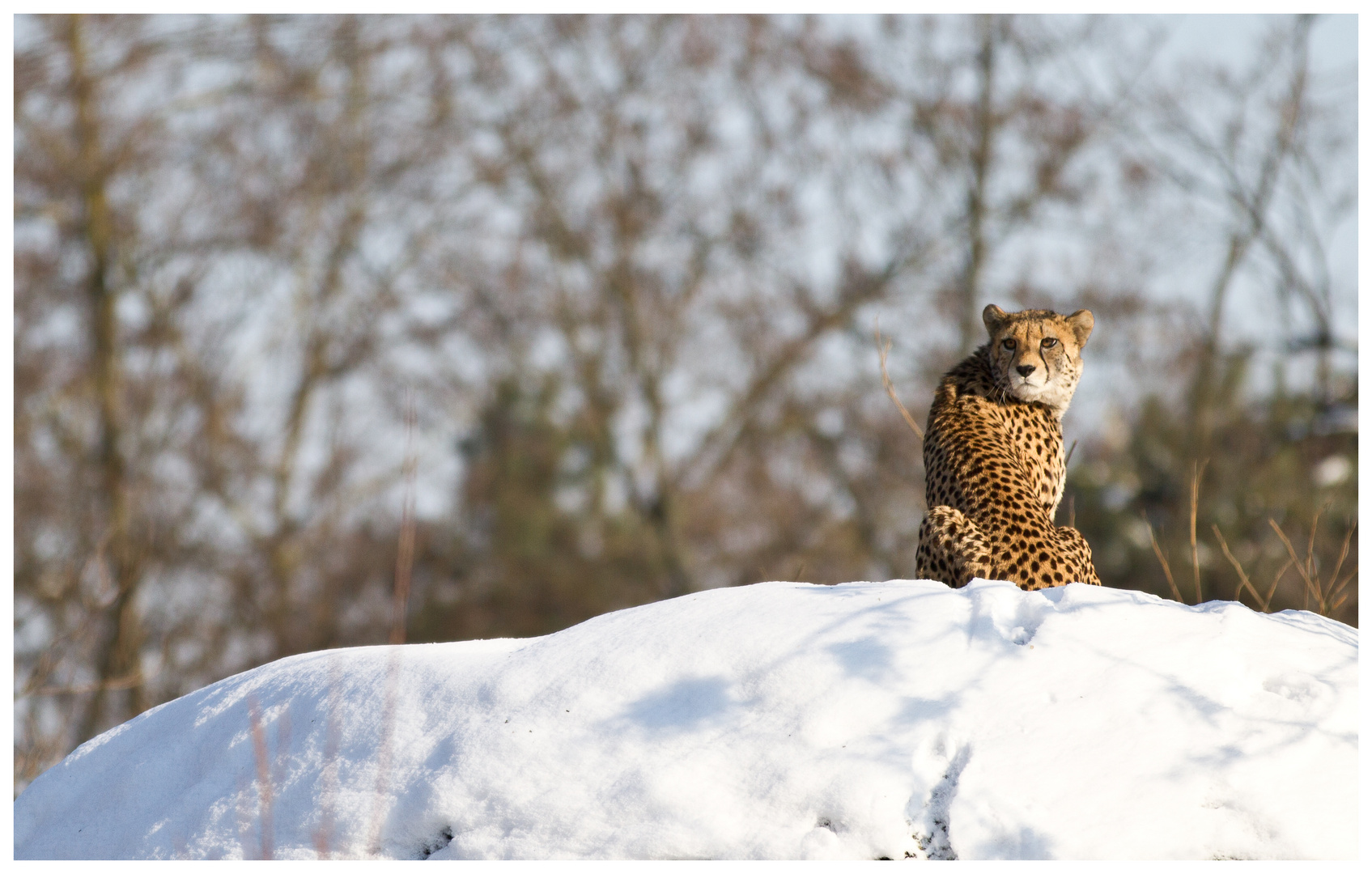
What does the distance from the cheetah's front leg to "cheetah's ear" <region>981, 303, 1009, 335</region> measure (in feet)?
3.99

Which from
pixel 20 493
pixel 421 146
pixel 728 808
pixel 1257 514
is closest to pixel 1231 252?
pixel 1257 514

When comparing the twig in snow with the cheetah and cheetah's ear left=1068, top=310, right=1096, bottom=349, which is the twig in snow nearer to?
the cheetah

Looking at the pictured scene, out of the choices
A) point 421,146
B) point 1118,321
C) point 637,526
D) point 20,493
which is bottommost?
point 637,526

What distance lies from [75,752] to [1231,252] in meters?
21.2

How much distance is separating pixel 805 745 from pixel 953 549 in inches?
68.7

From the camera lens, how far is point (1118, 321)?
21172mm

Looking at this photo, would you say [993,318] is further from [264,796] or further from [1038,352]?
[264,796]

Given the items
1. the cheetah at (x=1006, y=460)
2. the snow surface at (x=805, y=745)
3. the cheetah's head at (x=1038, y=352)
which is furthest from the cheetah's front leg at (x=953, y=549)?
the cheetah's head at (x=1038, y=352)

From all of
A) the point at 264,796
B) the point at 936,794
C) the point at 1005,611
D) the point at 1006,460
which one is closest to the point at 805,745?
the point at 936,794

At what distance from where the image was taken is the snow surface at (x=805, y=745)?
3.40 meters

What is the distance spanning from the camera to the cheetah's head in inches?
232

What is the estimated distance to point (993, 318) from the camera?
6.16 meters

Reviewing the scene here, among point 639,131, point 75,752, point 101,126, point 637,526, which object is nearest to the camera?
point 75,752

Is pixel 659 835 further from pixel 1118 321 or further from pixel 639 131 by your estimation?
pixel 639 131
